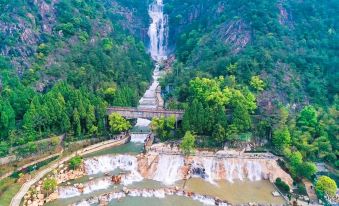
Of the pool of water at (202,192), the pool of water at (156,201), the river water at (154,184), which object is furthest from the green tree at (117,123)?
the pool of water at (156,201)

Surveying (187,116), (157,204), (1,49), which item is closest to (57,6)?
(1,49)

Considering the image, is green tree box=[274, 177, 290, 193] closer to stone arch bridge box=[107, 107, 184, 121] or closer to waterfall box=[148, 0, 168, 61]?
stone arch bridge box=[107, 107, 184, 121]

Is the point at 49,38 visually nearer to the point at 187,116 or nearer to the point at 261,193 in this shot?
the point at 187,116

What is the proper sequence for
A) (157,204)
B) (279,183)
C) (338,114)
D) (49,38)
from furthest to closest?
(49,38)
(338,114)
(279,183)
(157,204)

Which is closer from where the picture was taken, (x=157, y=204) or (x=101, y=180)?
(x=157, y=204)

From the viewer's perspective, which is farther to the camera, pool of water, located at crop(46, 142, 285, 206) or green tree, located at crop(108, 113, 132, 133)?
green tree, located at crop(108, 113, 132, 133)

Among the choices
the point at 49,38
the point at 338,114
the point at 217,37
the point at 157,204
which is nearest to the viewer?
the point at 157,204

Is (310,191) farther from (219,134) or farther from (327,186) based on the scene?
(219,134)

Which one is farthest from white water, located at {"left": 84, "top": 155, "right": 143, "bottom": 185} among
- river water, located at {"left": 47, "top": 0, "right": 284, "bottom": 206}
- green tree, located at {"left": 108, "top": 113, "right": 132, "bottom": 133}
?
green tree, located at {"left": 108, "top": 113, "right": 132, "bottom": 133}
